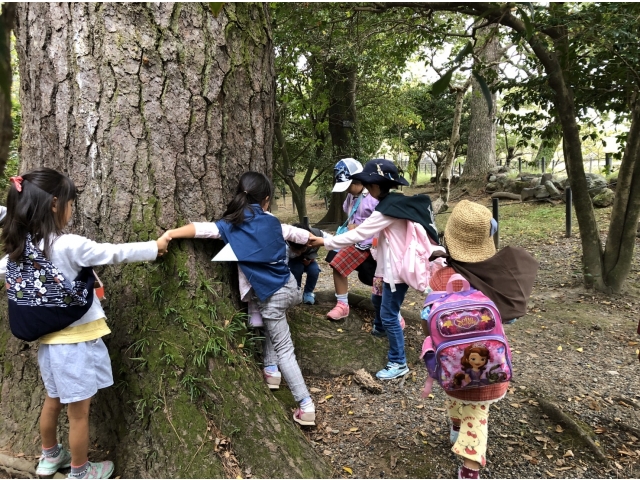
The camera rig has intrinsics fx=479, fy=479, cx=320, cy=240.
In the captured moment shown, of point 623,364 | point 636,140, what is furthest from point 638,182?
point 623,364

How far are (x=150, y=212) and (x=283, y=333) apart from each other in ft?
3.38

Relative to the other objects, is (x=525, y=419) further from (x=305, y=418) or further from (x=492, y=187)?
(x=492, y=187)

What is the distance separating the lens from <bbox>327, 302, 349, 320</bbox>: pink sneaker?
3795 millimetres

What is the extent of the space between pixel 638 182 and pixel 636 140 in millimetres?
480

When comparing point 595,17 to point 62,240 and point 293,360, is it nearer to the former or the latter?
point 293,360

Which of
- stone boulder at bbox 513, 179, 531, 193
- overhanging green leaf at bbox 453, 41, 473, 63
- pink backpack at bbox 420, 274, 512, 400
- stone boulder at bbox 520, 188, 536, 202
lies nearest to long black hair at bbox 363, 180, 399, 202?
pink backpack at bbox 420, 274, 512, 400

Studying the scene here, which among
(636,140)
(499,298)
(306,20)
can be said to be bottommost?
(499,298)

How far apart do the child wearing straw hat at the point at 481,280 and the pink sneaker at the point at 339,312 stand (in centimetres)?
150

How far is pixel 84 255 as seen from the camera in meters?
2.16

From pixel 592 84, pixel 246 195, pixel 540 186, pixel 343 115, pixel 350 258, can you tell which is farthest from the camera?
pixel 540 186

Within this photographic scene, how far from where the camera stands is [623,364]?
157 inches

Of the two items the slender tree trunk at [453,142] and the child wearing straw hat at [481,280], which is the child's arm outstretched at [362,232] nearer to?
the child wearing straw hat at [481,280]

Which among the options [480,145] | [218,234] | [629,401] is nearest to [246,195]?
[218,234]

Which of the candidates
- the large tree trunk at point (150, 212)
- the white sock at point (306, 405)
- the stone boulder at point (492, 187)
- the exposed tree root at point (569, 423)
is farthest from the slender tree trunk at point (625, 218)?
the stone boulder at point (492, 187)
